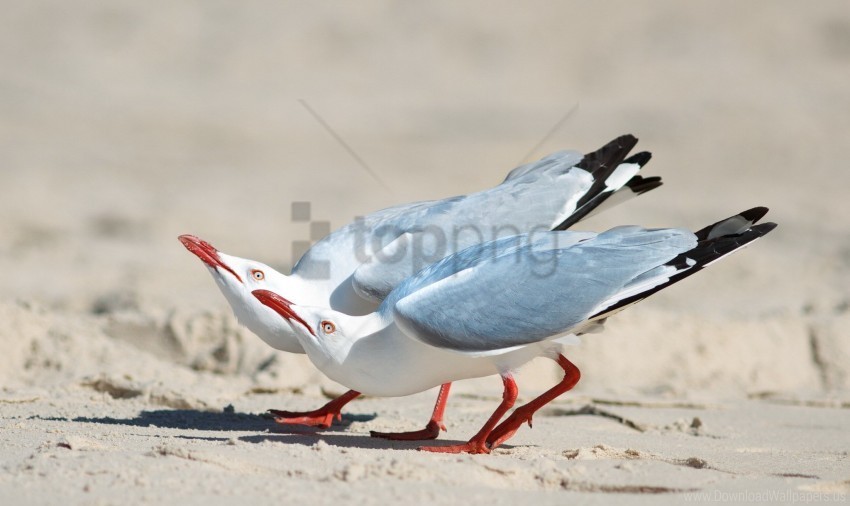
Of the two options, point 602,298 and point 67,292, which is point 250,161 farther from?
point 602,298

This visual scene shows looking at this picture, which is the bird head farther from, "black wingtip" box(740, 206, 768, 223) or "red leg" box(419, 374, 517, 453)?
"black wingtip" box(740, 206, 768, 223)

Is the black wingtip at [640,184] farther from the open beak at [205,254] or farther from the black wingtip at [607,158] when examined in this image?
the open beak at [205,254]

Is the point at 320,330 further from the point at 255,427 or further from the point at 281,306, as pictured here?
the point at 255,427

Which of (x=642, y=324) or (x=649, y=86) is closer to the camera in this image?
(x=642, y=324)

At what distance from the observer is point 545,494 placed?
3760 mm

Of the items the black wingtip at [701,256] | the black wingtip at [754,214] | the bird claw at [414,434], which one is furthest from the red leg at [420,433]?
the black wingtip at [754,214]

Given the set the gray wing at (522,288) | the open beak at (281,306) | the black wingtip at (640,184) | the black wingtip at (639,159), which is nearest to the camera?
the gray wing at (522,288)

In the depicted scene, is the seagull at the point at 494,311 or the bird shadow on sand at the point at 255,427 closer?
the seagull at the point at 494,311

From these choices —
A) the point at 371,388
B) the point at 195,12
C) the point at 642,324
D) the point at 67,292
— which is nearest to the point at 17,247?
the point at 67,292

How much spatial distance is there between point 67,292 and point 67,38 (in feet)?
36.6

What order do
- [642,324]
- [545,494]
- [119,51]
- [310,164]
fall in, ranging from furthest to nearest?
1. [119,51]
2. [310,164]
3. [642,324]
4. [545,494]

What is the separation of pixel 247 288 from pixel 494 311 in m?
1.44

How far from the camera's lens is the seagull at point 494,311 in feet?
15.0

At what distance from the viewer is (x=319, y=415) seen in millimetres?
5727
